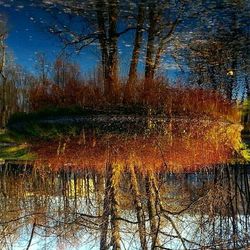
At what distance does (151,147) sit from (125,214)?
6.8 inches

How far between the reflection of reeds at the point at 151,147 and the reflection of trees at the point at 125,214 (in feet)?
0.19

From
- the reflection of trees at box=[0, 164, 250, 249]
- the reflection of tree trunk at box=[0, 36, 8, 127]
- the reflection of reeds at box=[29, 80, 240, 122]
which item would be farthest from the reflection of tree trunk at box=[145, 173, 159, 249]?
the reflection of tree trunk at box=[0, 36, 8, 127]

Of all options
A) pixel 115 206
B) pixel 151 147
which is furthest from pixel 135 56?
pixel 115 206

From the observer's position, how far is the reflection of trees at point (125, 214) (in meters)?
1.22

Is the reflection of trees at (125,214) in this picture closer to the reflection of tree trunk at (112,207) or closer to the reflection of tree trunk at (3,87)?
the reflection of tree trunk at (112,207)

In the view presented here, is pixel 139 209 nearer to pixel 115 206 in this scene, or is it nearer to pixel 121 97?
pixel 115 206

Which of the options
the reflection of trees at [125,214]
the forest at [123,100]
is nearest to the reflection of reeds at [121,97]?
the forest at [123,100]

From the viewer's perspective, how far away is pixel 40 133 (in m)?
1.19

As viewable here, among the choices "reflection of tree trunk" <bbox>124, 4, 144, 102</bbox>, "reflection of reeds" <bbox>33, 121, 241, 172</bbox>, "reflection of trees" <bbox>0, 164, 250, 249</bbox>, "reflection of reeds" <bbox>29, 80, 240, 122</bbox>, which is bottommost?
"reflection of trees" <bbox>0, 164, 250, 249</bbox>

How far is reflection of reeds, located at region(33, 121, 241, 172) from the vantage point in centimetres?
118

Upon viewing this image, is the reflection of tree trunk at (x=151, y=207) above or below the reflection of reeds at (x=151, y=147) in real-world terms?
below

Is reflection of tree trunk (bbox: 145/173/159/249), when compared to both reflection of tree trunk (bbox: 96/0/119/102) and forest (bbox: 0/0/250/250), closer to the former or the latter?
forest (bbox: 0/0/250/250)

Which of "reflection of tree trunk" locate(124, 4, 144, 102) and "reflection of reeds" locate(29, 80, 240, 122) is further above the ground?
"reflection of tree trunk" locate(124, 4, 144, 102)

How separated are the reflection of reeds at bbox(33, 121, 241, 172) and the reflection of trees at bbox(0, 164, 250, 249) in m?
0.06
